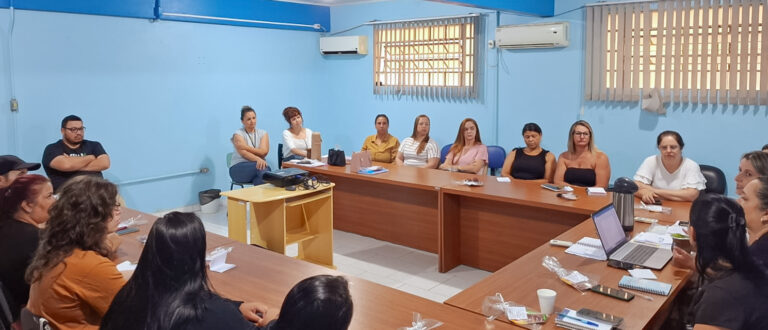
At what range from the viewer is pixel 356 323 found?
7.65ft

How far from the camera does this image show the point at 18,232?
272cm

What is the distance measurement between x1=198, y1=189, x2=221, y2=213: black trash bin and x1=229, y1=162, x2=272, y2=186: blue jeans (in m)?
0.55

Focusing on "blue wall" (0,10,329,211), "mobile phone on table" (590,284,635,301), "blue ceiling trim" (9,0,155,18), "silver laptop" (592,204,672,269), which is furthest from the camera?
"blue wall" (0,10,329,211)

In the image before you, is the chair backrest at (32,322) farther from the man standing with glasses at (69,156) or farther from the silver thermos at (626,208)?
the man standing with glasses at (69,156)

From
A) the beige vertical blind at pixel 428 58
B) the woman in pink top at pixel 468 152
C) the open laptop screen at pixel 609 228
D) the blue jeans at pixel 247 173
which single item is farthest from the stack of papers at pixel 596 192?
the blue jeans at pixel 247 173

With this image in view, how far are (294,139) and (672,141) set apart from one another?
388cm

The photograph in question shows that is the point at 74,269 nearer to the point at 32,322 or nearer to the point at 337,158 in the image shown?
the point at 32,322

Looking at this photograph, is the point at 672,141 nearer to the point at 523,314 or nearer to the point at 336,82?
the point at 523,314

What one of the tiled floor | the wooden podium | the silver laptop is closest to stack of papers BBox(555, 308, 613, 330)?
the silver laptop

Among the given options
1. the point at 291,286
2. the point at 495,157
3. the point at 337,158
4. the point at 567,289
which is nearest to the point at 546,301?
the point at 567,289

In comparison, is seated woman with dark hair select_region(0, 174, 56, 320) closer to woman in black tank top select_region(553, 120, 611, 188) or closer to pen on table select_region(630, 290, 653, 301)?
pen on table select_region(630, 290, 653, 301)

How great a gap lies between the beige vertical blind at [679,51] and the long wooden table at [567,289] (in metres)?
3.20

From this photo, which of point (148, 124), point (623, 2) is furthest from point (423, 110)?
point (148, 124)

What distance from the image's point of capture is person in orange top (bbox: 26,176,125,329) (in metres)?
2.30
